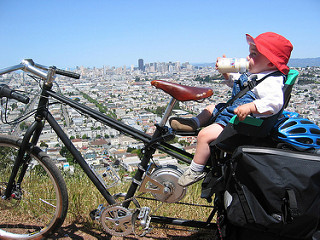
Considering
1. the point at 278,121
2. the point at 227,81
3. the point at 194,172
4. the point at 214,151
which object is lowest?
the point at 194,172

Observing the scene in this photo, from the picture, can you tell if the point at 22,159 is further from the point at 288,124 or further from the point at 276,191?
the point at 288,124

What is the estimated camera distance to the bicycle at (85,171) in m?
2.14

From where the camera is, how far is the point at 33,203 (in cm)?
273

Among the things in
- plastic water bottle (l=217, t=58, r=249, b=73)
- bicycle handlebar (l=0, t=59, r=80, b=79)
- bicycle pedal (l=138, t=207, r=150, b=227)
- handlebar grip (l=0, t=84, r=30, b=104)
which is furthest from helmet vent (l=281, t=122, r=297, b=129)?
handlebar grip (l=0, t=84, r=30, b=104)

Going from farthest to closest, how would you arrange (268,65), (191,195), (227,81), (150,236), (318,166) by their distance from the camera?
(191,195) < (150,236) < (227,81) < (268,65) < (318,166)

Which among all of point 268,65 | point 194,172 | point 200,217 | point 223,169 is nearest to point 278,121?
point 268,65

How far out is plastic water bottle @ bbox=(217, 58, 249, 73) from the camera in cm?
197

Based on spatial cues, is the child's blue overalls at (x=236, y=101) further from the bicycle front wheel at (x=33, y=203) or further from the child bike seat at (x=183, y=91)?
the bicycle front wheel at (x=33, y=203)

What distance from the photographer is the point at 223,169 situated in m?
1.85

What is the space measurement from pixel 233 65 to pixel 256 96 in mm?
331

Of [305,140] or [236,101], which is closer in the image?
[305,140]

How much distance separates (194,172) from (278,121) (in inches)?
27.4

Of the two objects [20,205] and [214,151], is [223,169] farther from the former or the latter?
[20,205]

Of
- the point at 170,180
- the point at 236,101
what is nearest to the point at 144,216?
the point at 170,180
